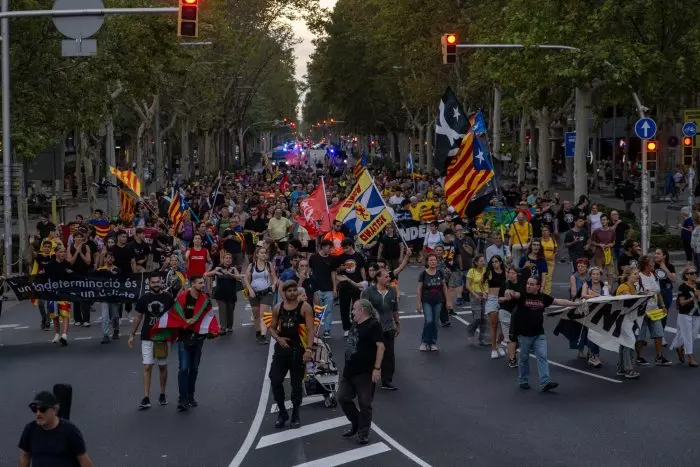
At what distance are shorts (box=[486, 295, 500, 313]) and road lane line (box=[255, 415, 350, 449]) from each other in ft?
14.1

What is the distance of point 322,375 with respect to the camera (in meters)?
13.6

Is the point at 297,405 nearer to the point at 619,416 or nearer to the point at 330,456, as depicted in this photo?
the point at 330,456

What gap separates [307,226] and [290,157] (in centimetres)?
8295

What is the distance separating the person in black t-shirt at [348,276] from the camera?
18.0m

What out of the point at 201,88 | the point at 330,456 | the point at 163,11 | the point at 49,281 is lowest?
the point at 330,456

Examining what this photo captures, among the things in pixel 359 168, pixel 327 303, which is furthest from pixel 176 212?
pixel 327 303

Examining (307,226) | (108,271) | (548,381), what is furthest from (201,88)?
(548,381)

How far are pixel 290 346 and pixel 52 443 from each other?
4620 millimetres

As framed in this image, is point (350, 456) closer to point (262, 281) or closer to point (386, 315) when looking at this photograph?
point (386, 315)

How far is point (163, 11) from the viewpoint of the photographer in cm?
1812

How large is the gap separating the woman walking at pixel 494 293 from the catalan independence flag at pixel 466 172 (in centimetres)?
467

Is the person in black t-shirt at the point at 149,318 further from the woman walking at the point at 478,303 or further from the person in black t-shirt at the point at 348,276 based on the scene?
the woman walking at the point at 478,303

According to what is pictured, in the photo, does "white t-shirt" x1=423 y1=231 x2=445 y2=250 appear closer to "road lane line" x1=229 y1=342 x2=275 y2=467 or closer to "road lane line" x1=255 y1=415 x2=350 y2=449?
"road lane line" x1=229 y1=342 x2=275 y2=467

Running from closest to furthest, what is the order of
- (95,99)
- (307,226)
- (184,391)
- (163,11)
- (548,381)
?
(184,391) < (548,381) < (163,11) < (307,226) < (95,99)
